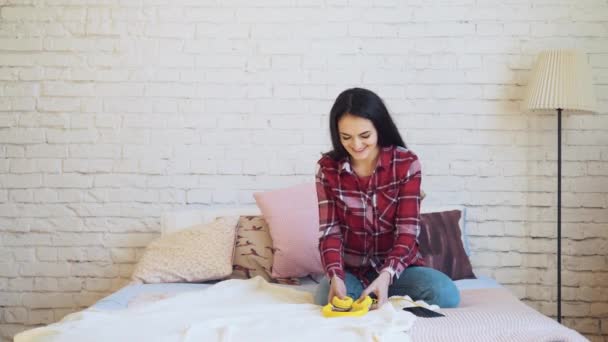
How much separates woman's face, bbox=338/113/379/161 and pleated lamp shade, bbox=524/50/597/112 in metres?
1.21

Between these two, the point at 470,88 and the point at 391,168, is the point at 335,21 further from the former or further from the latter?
the point at 391,168

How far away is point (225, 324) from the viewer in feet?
5.96

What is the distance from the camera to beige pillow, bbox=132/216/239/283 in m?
2.70

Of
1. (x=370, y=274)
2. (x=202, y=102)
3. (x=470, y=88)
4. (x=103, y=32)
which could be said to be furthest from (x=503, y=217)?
(x=103, y=32)

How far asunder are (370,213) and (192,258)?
0.93m

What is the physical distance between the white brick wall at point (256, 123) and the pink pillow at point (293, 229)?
1.22 feet

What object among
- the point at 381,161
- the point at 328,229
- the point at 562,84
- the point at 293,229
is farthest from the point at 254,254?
the point at 562,84

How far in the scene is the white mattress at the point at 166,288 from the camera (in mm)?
2348

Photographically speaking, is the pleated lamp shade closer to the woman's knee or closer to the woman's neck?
the woman's neck

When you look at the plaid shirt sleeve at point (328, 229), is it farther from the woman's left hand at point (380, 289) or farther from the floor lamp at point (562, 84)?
the floor lamp at point (562, 84)

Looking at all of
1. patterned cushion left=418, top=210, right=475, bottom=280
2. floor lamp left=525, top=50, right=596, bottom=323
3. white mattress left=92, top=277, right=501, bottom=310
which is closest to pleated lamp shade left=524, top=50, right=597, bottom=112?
floor lamp left=525, top=50, right=596, bottom=323

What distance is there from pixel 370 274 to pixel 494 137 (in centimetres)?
130

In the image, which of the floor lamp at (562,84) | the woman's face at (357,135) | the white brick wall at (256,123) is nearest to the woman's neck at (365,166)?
the woman's face at (357,135)

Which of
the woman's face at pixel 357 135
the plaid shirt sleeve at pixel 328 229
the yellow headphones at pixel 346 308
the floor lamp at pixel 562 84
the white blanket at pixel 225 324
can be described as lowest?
the white blanket at pixel 225 324
